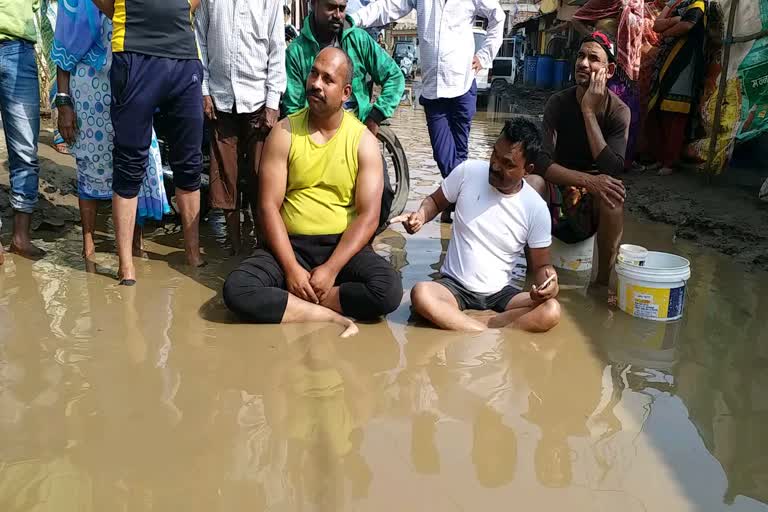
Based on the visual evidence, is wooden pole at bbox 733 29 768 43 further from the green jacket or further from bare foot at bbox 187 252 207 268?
bare foot at bbox 187 252 207 268

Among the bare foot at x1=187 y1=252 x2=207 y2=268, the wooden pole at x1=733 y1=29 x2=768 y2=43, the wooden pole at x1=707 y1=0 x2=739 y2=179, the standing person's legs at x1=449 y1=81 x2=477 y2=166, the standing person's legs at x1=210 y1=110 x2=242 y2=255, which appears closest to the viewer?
the bare foot at x1=187 y1=252 x2=207 y2=268

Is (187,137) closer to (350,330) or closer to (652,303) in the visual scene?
(350,330)

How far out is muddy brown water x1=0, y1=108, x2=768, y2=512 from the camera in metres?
2.04

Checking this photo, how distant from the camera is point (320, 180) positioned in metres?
3.47

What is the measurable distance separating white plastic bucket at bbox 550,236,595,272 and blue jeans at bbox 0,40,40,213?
3106mm

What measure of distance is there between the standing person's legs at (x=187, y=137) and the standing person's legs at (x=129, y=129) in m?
0.10

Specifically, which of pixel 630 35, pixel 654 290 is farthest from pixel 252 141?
pixel 630 35

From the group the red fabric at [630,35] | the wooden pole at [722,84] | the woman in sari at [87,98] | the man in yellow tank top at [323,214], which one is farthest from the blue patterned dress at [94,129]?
the wooden pole at [722,84]

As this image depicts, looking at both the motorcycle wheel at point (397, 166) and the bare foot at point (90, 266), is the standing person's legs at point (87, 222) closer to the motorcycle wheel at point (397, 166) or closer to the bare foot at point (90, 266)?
the bare foot at point (90, 266)

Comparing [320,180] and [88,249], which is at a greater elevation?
[320,180]

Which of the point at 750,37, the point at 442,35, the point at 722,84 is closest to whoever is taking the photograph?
the point at 442,35

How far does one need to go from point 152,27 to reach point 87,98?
64 centimetres

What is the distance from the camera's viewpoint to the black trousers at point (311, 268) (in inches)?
126

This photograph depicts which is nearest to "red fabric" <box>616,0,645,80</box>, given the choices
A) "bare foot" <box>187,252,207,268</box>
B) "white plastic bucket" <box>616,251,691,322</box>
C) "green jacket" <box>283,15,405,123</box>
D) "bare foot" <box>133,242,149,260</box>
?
"green jacket" <box>283,15,405,123</box>
